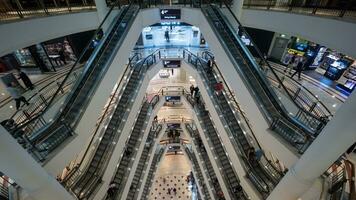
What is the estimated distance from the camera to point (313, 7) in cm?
816

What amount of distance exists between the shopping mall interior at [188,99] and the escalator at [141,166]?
97mm

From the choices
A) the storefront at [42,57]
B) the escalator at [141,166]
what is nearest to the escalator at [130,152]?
the escalator at [141,166]

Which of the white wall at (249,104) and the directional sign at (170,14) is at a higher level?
the directional sign at (170,14)

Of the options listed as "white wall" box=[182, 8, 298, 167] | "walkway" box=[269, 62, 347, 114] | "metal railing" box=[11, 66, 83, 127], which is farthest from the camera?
"walkway" box=[269, 62, 347, 114]

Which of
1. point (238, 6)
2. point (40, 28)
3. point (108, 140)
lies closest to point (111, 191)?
point (108, 140)

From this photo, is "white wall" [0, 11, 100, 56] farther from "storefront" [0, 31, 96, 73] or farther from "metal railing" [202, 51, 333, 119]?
"metal railing" [202, 51, 333, 119]

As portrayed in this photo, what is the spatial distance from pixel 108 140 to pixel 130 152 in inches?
109

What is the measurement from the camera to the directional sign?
13.0 meters

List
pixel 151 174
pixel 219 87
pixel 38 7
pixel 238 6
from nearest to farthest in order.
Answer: pixel 38 7 → pixel 219 87 → pixel 238 6 → pixel 151 174

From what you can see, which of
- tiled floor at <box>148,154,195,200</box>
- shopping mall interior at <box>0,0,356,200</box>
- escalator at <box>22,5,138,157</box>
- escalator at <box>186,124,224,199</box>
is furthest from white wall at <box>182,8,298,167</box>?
tiled floor at <box>148,154,195,200</box>

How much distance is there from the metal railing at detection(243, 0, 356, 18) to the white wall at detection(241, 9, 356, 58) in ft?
1.01

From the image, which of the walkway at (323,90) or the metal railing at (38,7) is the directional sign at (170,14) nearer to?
the metal railing at (38,7)

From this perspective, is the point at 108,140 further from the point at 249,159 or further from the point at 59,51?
the point at 249,159

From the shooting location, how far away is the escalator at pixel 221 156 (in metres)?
9.63
